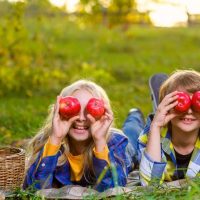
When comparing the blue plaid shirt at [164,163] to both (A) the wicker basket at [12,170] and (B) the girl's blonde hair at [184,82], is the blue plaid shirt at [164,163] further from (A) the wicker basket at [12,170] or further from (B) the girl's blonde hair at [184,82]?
(A) the wicker basket at [12,170]

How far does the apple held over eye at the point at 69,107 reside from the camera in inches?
164

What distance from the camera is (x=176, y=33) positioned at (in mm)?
21266

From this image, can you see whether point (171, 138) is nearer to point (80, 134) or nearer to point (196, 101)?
point (196, 101)

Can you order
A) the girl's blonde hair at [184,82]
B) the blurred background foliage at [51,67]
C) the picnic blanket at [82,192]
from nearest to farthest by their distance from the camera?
the picnic blanket at [82,192] < the girl's blonde hair at [184,82] < the blurred background foliage at [51,67]

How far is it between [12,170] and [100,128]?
590mm

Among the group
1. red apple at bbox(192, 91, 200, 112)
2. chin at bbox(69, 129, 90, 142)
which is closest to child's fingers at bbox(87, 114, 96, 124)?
chin at bbox(69, 129, 90, 142)

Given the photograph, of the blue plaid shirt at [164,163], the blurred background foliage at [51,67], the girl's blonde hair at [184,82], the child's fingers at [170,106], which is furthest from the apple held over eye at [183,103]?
the blurred background foliage at [51,67]

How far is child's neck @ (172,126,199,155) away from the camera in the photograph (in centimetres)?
455

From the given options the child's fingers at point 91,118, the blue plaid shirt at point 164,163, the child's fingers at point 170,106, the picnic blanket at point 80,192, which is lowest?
the picnic blanket at point 80,192

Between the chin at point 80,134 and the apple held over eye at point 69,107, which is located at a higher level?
the apple held over eye at point 69,107

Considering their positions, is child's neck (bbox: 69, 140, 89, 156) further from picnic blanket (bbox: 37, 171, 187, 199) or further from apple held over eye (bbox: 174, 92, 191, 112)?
apple held over eye (bbox: 174, 92, 191, 112)

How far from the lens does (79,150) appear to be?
4.51 m

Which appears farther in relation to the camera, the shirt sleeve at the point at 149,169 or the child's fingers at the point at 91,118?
the shirt sleeve at the point at 149,169

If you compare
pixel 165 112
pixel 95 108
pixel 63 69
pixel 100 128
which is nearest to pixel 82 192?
pixel 100 128
